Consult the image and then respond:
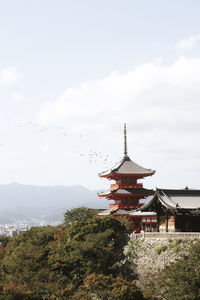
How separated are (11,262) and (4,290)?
12521 mm

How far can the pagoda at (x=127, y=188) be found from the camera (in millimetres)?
77375

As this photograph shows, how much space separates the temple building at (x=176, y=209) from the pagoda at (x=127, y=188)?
1817cm

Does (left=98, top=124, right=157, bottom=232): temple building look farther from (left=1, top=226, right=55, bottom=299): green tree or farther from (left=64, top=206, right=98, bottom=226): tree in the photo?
(left=1, top=226, right=55, bottom=299): green tree

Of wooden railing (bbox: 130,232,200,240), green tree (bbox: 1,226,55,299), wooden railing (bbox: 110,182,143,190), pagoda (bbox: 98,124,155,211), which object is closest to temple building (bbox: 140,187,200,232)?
wooden railing (bbox: 130,232,200,240)

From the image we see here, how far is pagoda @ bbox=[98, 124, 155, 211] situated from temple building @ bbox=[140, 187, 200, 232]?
1817 centimetres

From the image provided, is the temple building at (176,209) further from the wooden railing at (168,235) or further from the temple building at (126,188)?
the temple building at (126,188)

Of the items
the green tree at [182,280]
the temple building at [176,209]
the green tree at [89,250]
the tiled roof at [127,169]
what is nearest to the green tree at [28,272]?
the green tree at [89,250]

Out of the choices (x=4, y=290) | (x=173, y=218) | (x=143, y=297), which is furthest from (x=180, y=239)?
(x=4, y=290)

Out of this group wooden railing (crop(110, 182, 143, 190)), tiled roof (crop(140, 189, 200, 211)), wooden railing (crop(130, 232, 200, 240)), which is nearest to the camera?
wooden railing (crop(130, 232, 200, 240))

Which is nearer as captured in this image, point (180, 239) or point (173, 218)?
point (180, 239)

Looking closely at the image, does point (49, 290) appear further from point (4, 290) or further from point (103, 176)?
point (103, 176)

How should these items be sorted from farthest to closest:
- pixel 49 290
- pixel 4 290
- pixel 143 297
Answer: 1. pixel 49 290
2. pixel 4 290
3. pixel 143 297

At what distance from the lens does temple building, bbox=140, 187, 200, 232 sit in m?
54.7

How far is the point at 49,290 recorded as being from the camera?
48.7 meters
